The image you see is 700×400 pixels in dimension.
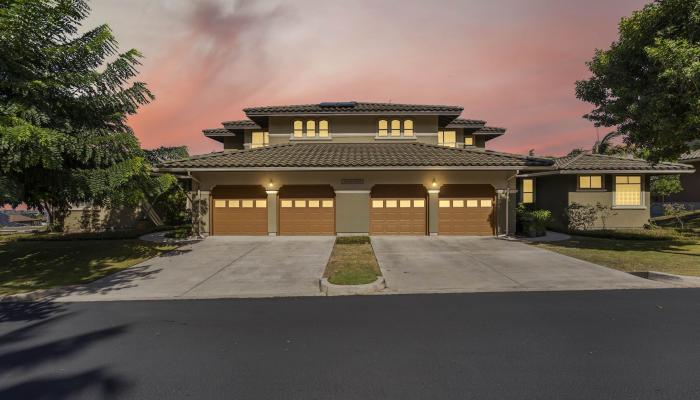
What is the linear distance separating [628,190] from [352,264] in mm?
19473

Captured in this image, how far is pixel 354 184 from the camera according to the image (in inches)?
629

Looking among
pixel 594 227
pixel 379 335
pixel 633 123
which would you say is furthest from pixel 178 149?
pixel 594 227

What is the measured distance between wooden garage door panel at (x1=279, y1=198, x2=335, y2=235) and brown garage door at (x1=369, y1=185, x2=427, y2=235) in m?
2.32

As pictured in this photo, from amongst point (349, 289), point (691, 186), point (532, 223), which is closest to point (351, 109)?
point (532, 223)

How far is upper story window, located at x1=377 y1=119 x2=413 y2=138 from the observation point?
19641 mm

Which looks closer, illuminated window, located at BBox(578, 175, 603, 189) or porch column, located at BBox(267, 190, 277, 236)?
porch column, located at BBox(267, 190, 277, 236)

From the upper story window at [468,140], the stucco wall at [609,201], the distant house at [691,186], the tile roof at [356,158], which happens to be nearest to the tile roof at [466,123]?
the upper story window at [468,140]

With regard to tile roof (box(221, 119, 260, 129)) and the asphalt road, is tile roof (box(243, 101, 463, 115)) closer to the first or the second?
tile roof (box(221, 119, 260, 129))

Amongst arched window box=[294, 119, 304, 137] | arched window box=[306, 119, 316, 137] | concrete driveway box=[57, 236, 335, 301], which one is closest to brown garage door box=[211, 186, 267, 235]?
concrete driveway box=[57, 236, 335, 301]

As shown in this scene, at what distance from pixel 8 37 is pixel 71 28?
1670mm

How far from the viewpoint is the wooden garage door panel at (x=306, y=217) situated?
1627 cm

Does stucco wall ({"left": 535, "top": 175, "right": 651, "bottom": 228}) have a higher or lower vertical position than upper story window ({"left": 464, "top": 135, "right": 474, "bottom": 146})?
lower

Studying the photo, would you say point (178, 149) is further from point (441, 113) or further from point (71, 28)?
point (441, 113)

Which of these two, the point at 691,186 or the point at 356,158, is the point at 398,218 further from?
the point at 691,186
